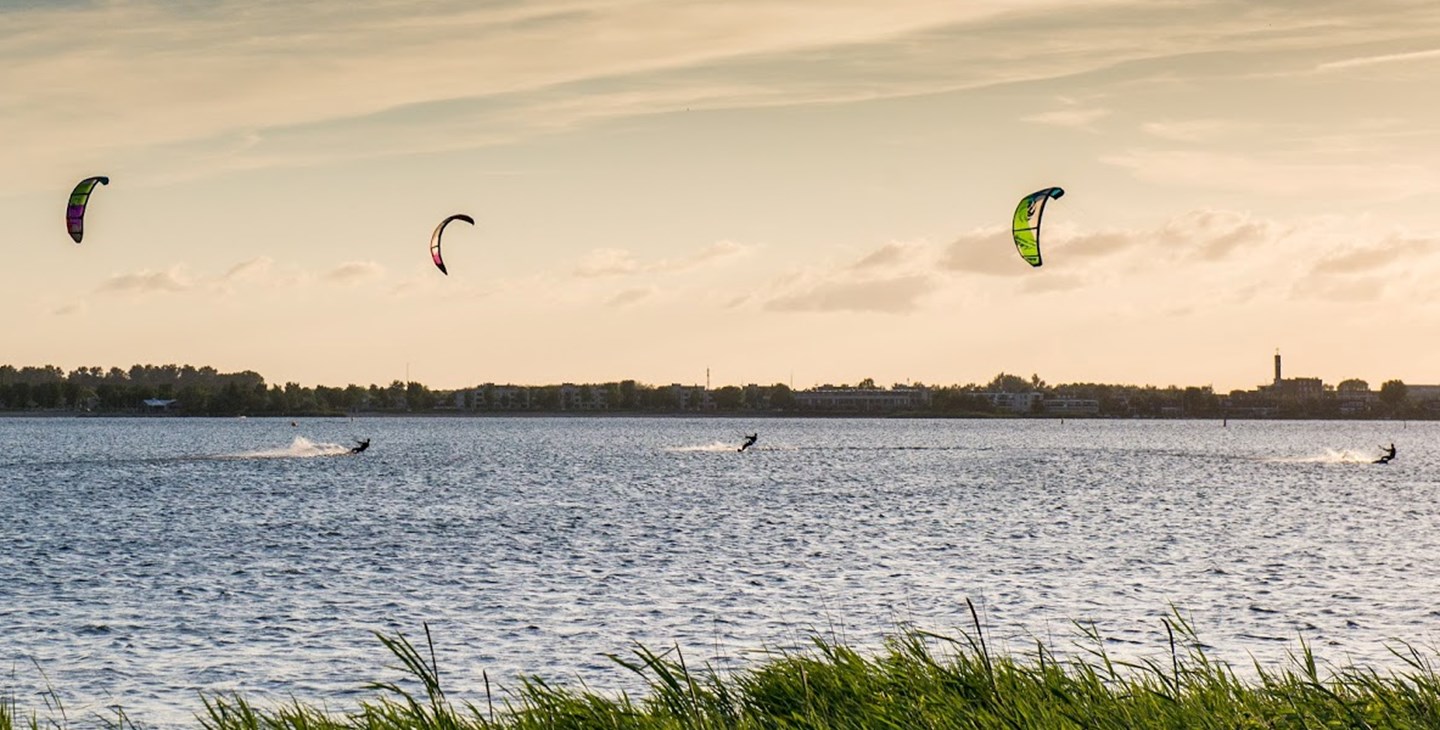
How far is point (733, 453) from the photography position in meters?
135

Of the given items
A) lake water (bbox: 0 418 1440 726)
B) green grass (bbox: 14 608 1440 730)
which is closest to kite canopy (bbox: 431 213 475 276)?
lake water (bbox: 0 418 1440 726)

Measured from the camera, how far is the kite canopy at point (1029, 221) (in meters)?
41.8

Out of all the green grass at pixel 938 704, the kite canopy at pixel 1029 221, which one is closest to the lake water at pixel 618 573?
the green grass at pixel 938 704

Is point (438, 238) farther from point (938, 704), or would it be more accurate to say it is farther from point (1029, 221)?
point (938, 704)

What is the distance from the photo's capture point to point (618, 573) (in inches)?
1409

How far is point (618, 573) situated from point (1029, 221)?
15.4 metres

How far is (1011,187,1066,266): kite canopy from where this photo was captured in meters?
41.8

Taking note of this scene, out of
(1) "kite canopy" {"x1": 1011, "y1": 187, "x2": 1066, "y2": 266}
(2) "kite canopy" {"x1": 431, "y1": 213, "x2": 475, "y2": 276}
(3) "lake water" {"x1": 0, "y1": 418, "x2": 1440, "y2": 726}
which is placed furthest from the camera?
(2) "kite canopy" {"x1": 431, "y1": 213, "x2": 475, "y2": 276}

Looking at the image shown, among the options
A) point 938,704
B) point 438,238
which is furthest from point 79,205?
point 938,704

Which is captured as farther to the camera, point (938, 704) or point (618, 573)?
point (618, 573)

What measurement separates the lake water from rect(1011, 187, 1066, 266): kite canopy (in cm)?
812

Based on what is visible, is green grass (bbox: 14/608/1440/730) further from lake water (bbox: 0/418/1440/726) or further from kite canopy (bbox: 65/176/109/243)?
kite canopy (bbox: 65/176/109/243)

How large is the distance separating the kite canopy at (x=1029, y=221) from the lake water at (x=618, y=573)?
8.12 meters

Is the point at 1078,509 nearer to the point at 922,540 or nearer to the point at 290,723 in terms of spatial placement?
the point at 922,540
